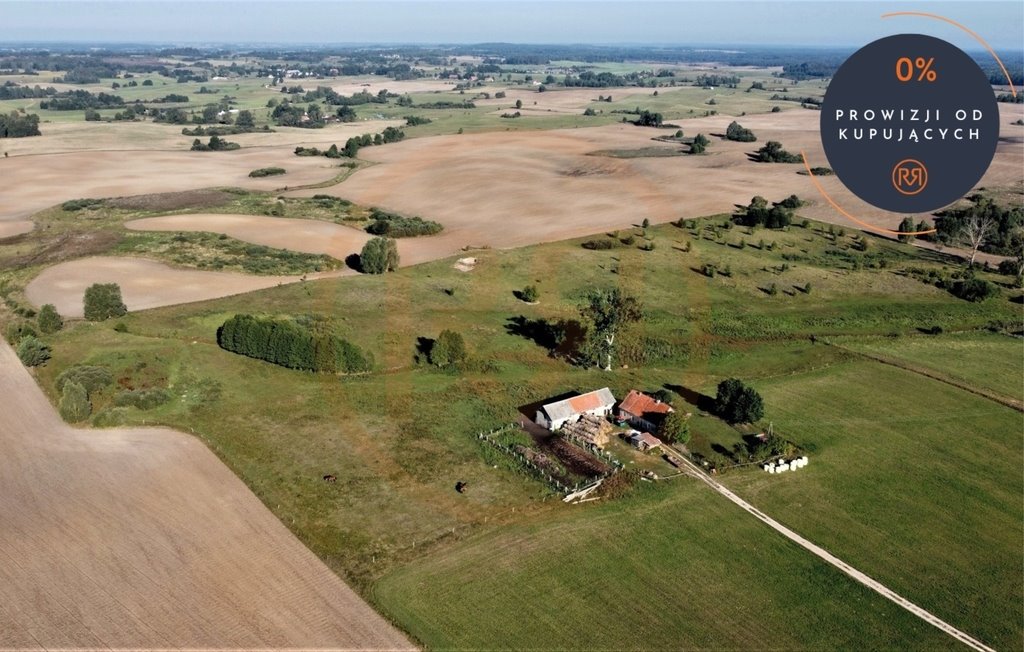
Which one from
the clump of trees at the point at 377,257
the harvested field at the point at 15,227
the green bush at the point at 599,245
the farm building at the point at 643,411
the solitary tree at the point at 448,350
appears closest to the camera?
the farm building at the point at 643,411

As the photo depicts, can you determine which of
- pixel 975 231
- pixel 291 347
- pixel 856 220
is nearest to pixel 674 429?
pixel 291 347

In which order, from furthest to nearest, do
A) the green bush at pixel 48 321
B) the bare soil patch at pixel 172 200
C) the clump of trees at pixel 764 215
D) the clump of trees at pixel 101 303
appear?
the bare soil patch at pixel 172 200 → the clump of trees at pixel 764 215 → the clump of trees at pixel 101 303 → the green bush at pixel 48 321

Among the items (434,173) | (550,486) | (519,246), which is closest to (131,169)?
(434,173)

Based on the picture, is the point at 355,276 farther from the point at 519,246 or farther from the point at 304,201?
the point at 304,201

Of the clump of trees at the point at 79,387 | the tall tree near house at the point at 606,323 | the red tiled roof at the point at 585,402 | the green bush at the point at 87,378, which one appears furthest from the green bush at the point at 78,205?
the red tiled roof at the point at 585,402

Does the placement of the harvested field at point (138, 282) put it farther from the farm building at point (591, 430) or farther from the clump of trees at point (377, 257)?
the farm building at point (591, 430)

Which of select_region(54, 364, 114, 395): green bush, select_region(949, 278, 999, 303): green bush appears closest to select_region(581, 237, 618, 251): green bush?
select_region(949, 278, 999, 303): green bush

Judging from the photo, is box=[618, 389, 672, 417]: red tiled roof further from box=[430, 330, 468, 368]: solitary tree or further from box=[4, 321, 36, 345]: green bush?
box=[4, 321, 36, 345]: green bush
